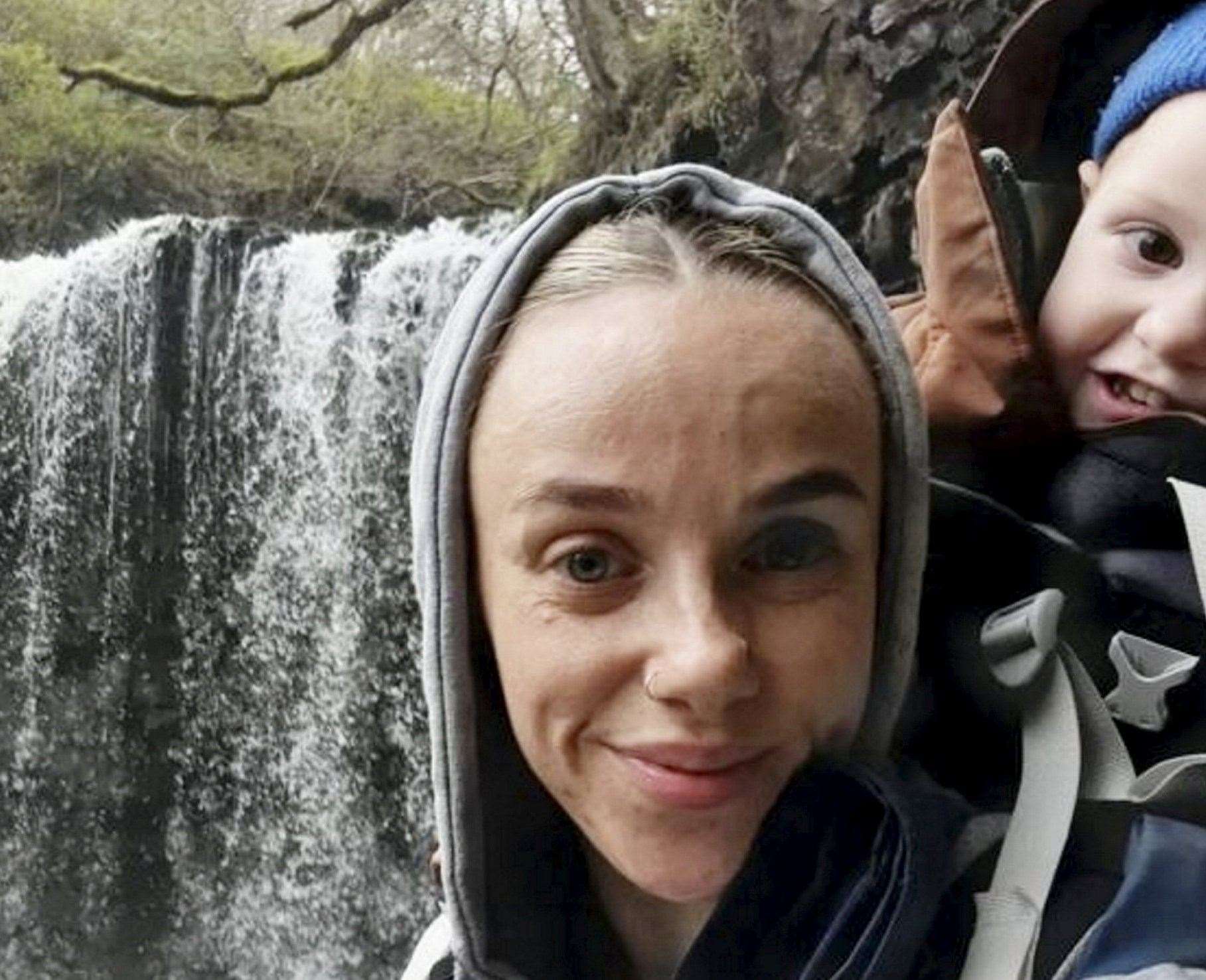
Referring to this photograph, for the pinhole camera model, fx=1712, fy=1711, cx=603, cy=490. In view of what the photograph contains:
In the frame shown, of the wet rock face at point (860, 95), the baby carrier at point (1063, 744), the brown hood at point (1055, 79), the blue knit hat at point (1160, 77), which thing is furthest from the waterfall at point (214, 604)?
the baby carrier at point (1063, 744)

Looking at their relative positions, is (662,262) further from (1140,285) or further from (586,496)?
(1140,285)

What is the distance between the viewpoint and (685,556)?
74 centimetres

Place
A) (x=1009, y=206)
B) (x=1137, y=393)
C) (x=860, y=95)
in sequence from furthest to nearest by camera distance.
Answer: (x=860, y=95) → (x=1009, y=206) → (x=1137, y=393)

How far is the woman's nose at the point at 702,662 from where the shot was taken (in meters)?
0.72

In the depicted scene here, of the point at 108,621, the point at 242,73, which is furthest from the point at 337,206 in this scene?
the point at 108,621

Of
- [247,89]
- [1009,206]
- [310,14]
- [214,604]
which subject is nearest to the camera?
[1009,206]

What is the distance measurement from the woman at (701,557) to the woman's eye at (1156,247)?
20cm

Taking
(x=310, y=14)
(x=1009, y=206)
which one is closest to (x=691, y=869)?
(x=1009, y=206)

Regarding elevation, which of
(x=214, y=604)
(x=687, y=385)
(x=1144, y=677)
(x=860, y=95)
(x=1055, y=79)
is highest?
(x=860, y=95)

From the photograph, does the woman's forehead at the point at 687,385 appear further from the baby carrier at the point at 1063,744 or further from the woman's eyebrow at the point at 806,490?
the baby carrier at the point at 1063,744

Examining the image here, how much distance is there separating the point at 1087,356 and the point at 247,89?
244 inches

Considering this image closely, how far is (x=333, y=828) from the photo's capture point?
5016 mm

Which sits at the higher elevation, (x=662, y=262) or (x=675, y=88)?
(x=675, y=88)

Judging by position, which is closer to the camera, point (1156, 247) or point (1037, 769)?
point (1037, 769)
